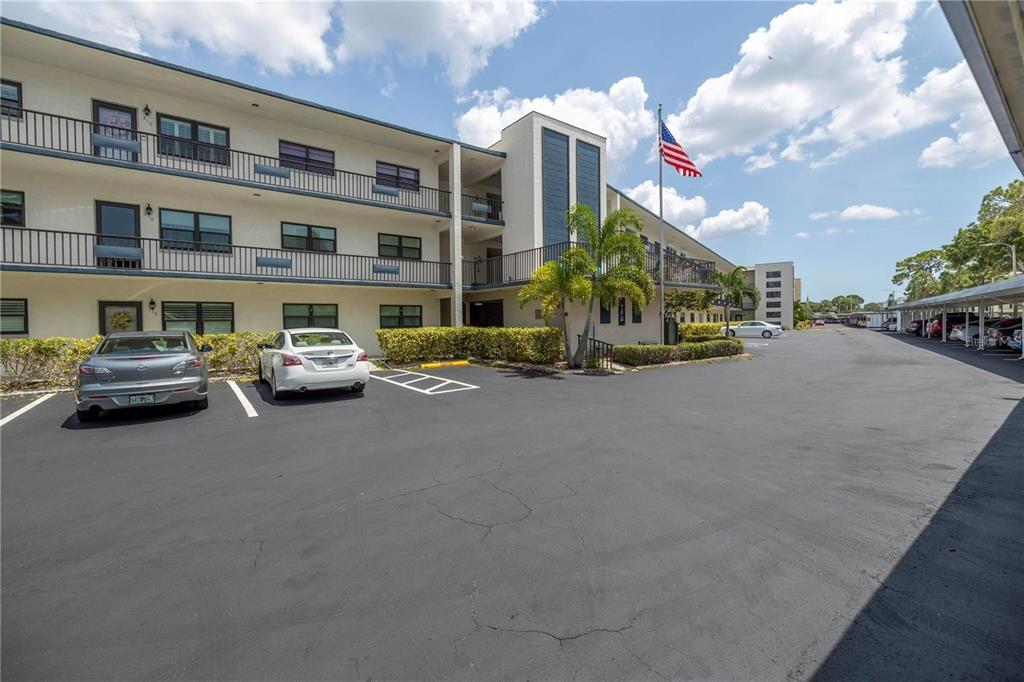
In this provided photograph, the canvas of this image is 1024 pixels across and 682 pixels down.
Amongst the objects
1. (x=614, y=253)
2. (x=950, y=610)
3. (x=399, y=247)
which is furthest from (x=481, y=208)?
(x=950, y=610)

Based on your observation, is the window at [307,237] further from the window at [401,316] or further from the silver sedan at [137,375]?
the silver sedan at [137,375]

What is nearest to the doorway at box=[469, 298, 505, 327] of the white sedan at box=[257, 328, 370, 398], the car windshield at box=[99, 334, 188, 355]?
the white sedan at box=[257, 328, 370, 398]

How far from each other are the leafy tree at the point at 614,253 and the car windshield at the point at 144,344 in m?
10.9

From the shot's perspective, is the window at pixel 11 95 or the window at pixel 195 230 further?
the window at pixel 195 230

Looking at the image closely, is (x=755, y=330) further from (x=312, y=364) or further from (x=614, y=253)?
(x=312, y=364)

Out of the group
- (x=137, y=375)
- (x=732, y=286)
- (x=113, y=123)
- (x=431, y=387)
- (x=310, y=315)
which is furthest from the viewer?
(x=732, y=286)

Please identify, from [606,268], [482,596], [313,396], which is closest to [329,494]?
[482,596]

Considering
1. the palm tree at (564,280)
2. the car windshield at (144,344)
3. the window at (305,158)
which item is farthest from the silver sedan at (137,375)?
the window at (305,158)

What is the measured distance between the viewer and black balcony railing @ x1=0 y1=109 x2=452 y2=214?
12242 millimetres

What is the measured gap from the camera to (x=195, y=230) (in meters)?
14.8

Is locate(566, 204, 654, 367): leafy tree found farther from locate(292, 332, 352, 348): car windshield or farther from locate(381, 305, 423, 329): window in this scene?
locate(381, 305, 423, 329): window

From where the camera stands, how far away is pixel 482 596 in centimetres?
281

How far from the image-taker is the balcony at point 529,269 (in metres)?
17.5

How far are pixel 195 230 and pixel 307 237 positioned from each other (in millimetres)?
3566
